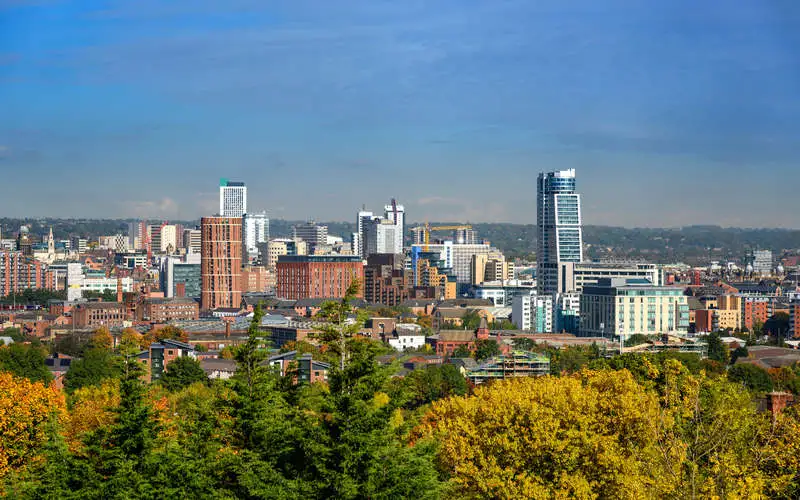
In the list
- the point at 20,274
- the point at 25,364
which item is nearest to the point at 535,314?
the point at 25,364

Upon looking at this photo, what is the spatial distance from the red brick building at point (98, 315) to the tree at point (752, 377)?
5929cm

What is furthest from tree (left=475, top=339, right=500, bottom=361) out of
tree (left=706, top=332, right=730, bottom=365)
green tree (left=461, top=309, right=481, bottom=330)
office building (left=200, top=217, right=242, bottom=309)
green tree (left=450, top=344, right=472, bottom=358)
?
office building (left=200, top=217, right=242, bottom=309)

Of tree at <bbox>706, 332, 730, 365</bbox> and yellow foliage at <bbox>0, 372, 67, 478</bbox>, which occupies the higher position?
yellow foliage at <bbox>0, 372, 67, 478</bbox>

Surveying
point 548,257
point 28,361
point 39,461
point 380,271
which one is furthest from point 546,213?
point 39,461

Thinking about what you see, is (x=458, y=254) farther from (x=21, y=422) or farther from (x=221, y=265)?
(x=21, y=422)

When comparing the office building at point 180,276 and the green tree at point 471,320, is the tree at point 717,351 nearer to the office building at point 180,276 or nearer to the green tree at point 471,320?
the green tree at point 471,320

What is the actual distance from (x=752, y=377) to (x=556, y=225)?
3144 inches

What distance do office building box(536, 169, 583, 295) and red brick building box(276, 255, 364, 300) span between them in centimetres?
1948

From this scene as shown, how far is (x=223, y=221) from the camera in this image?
121688 mm

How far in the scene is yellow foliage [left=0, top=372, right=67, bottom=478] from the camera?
29859 millimetres

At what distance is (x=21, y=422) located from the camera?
31281mm

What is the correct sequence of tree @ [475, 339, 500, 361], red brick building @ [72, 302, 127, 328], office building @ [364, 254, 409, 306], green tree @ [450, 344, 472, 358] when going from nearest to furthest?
tree @ [475, 339, 500, 361], green tree @ [450, 344, 472, 358], red brick building @ [72, 302, 127, 328], office building @ [364, 254, 409, 306]

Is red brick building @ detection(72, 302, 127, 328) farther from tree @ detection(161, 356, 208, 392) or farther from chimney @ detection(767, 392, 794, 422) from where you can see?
chimney @ detection(767, 392, 794, 422)

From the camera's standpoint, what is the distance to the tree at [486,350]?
7394cm
